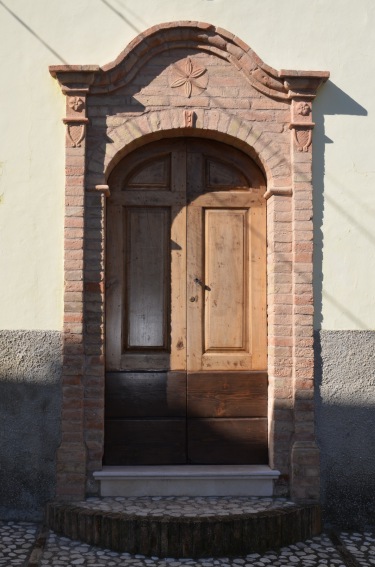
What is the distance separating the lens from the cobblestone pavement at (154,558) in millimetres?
4484

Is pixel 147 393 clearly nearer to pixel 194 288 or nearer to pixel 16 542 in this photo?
pixel 194 288

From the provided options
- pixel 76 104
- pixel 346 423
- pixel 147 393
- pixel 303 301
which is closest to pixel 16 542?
pixel 147 393

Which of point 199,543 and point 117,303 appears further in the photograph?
point 117,303

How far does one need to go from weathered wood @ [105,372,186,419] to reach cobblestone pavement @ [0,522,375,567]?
111 centimetres

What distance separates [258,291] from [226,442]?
1.24 meters

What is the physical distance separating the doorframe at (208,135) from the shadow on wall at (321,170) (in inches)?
3.3

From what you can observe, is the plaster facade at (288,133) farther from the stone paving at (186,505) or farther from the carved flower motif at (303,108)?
the stone paving at (186,505)

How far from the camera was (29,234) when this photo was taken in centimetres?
537

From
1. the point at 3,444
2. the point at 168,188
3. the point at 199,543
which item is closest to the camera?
the point at 199,543

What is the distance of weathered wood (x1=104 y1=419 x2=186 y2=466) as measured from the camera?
546 centimetres

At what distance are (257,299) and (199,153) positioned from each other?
4.23 ft

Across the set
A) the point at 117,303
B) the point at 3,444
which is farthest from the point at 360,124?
the point at 3,444

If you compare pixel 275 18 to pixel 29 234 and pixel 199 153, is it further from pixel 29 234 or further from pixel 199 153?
pixel 29 234

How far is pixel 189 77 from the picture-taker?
5484mm
